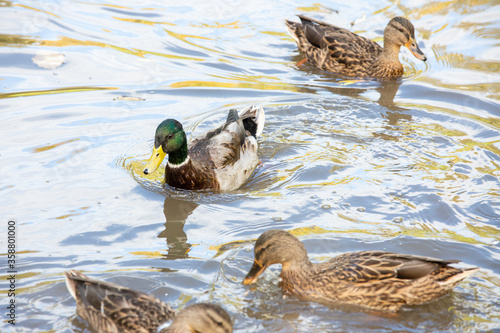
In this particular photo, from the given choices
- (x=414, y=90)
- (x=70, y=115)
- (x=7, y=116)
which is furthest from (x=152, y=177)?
(x=414, y=90)

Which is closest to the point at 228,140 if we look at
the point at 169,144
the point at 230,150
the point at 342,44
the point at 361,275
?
the point at 230,150

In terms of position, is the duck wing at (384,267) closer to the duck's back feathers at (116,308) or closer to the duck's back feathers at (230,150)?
the duck's back feathers at (116,308)

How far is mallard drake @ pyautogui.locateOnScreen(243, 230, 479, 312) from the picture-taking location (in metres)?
5.30

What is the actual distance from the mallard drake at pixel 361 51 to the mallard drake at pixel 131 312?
708 cm

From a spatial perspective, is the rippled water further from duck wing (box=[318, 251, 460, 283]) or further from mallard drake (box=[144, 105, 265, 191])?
duck wing (box=[318, 251, 460, 283])

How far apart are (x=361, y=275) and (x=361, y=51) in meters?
6.54

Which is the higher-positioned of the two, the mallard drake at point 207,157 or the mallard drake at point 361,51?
the mallard drake at point 361,51

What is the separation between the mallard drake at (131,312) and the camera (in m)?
4.59

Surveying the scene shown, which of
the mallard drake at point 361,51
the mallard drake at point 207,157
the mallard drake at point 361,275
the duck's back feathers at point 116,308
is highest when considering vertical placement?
the mallard drake at point 361,51

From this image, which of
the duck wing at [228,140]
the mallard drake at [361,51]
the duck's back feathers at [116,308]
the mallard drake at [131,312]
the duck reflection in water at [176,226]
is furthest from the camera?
the mallard drake at [361,51]

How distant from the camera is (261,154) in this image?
8648 millimetres

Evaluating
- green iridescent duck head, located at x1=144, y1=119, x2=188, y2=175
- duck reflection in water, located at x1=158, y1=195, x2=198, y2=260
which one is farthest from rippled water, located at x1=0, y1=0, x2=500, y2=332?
green iridescent duck head, located at x1=144, y1=119, x2=188, y2=175

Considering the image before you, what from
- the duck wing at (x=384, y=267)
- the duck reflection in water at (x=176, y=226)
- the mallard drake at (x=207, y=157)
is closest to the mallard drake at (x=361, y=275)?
the duck wing at (x=384, y=267)

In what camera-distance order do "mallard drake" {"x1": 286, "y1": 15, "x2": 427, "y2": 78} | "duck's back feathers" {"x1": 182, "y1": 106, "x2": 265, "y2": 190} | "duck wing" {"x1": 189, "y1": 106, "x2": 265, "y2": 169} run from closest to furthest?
"duck's back feathers" {"x1": 182, "y1": 106, "x2": 265, "y2": 190}, "duck wing" {"x1": 189, "y1": 106, "x2": 265, "y2": 169}, "mallard drake" {"x1": 286, "y1": 15, "x2": 427, "y2": 78}
